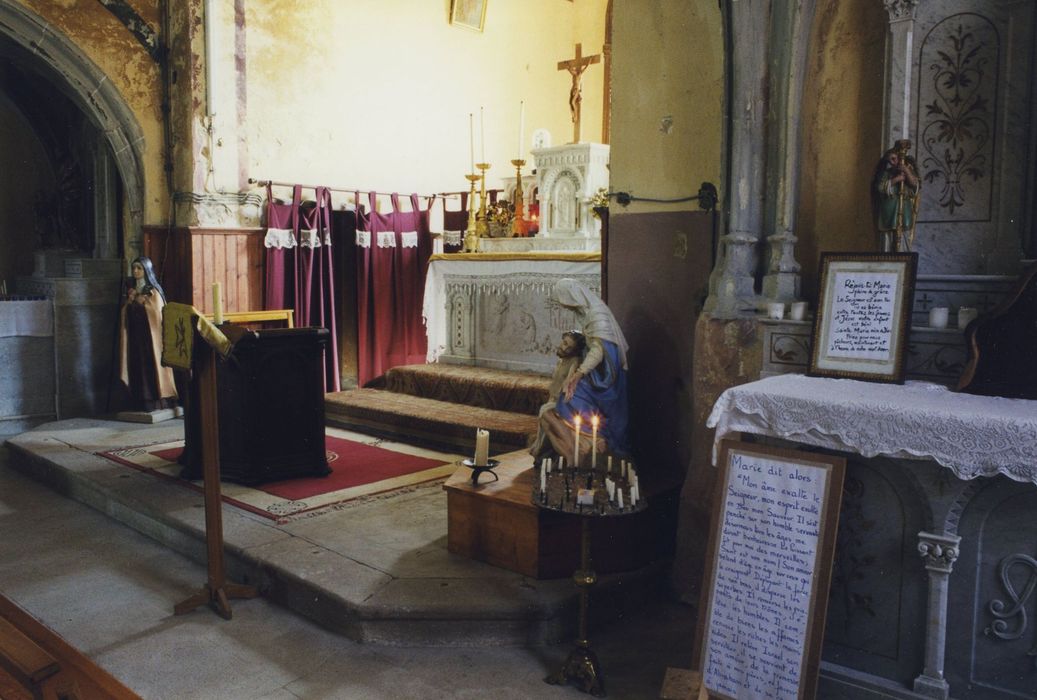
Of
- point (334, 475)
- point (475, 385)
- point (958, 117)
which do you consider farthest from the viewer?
point (475, 385)

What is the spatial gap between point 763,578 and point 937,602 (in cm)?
50

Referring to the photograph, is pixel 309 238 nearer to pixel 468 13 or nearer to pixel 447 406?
pixel 447 406

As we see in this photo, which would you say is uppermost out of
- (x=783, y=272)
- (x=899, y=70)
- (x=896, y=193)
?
(x=899, y=70)

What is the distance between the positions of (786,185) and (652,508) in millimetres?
1564

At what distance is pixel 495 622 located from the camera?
339cm

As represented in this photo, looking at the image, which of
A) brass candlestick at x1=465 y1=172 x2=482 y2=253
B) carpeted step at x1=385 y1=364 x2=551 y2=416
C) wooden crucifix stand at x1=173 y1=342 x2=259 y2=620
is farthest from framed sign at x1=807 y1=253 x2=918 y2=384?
brass candlestick at x1=465 y1=172 x2=482 y2=253

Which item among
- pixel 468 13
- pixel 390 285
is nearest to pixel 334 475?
pixel 390 285

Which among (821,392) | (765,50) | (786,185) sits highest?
(765,50)

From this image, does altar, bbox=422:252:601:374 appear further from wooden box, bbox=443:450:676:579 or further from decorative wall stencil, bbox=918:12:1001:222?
Answer: decorative wall stencil, bbox=918:12:1001:222

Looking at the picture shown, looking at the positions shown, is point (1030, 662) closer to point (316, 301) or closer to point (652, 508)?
point (652, 508)

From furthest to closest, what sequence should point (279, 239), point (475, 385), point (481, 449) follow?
point (279, 239) → point (475, 385) → point (481, 449)

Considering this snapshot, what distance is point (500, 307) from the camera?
23.7 feet

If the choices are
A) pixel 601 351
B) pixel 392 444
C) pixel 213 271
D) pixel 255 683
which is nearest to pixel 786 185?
pixel 601 351

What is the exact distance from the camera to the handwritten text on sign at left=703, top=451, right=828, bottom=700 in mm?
2600
